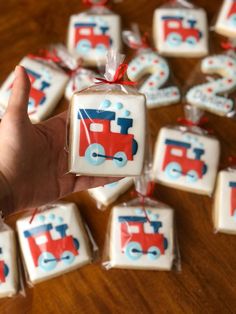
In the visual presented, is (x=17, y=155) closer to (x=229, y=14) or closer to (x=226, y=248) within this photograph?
(x=226, y=248)

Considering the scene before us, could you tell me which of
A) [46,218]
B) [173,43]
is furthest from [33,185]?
[173,43]

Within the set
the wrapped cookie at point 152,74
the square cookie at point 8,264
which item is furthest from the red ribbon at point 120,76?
the square cookie at point 8,264

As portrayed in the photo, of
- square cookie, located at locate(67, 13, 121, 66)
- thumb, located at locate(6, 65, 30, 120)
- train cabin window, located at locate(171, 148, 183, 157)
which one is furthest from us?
square cookie, located at locate(67, 13, 121, 66)

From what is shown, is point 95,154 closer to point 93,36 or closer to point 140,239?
point 140,239

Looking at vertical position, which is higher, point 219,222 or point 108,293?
point 219,222

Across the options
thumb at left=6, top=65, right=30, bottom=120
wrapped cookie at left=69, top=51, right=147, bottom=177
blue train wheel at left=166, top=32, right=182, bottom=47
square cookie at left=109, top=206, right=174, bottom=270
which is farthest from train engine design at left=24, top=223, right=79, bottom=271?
blue train wheel at left=166, top=32, right=182, bottom=47

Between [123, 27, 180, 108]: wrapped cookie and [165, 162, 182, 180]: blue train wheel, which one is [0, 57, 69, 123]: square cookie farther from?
[165, 162, 182, 180]: blue train wheel
